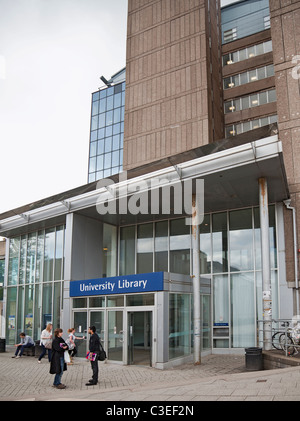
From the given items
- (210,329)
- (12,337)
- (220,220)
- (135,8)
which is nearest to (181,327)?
(210,329)

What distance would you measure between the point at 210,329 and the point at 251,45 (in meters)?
27.9

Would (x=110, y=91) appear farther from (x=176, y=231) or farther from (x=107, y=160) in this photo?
(x=176, y=231)

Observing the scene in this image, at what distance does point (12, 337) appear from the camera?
24.0 meters

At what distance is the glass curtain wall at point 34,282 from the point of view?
2161 cm

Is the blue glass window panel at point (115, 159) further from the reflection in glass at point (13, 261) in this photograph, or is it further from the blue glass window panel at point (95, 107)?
the reflection in glass at point (13, 261)

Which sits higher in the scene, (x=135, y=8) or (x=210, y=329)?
(x=135, y=8)

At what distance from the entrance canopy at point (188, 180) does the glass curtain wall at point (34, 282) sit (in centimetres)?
160

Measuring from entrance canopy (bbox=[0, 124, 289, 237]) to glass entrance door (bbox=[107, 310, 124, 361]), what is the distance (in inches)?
192

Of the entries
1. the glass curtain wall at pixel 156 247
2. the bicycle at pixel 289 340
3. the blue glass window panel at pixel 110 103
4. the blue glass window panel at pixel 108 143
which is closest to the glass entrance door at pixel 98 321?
the glass curtain wall at pixel 156 247

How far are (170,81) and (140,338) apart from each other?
21.0m

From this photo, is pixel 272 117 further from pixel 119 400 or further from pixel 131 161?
pixel 119 400

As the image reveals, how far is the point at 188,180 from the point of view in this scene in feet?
51.9

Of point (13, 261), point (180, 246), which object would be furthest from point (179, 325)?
point (13, 261)
